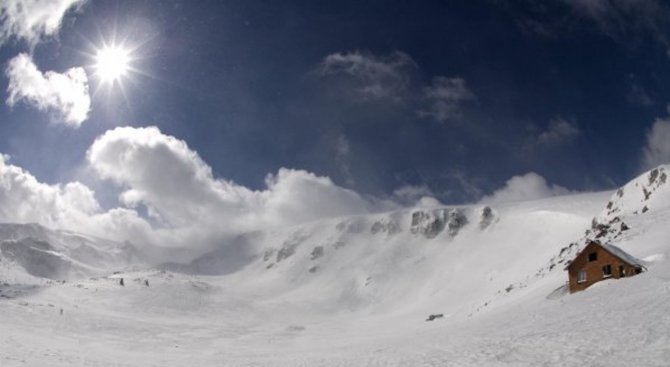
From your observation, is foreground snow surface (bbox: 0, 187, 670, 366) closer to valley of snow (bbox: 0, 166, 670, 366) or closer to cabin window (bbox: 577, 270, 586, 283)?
valley of snow (bbox: 0, 166, 670, 366)

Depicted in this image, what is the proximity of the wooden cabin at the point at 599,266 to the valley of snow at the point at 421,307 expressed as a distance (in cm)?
191

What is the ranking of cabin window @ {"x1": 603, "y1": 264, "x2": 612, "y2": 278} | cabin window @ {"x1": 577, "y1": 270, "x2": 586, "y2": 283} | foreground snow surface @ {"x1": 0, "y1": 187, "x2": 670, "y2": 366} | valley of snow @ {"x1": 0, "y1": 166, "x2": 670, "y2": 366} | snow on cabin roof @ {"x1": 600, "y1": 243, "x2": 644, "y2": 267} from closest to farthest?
foreground snow surface @ {"x1": 0, "y1": 187, "x2": 670, "y2": 366}, valley of snow @ {"x1": 0, "y1": 166, "x2": 670, "y2": 366}, snow on cabin roof @ {"x1": 600, "y1": 243, "x2": 644, "y2": 267}, cabin window @ {"x1": 603, "y1": 264, "x2": 612, "y2": 278}, cabin window @ {"x1": 577, "y1": 270, "x2": 586, "y2": 283}

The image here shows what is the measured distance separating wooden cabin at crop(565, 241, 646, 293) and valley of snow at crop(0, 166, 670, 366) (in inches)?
75.3

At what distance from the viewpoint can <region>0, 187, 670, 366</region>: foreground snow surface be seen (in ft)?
89.8

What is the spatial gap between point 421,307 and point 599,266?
71.1 metres

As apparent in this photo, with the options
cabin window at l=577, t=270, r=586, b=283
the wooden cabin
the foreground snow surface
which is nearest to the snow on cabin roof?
the wooden cabin

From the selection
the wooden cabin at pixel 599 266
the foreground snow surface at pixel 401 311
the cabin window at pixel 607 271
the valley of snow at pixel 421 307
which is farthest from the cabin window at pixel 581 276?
the foreground snow surface at pixel 401 311

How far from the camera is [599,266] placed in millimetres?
48062

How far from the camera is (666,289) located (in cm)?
3105

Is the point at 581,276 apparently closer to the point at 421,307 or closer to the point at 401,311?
the point at 421,307

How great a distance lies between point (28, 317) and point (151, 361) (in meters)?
35.5

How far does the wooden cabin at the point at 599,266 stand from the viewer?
46.5 m

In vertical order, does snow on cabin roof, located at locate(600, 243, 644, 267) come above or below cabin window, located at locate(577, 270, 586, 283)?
above

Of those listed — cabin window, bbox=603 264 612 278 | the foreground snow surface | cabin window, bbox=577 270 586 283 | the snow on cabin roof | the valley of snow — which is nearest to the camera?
the foreground snow surface
